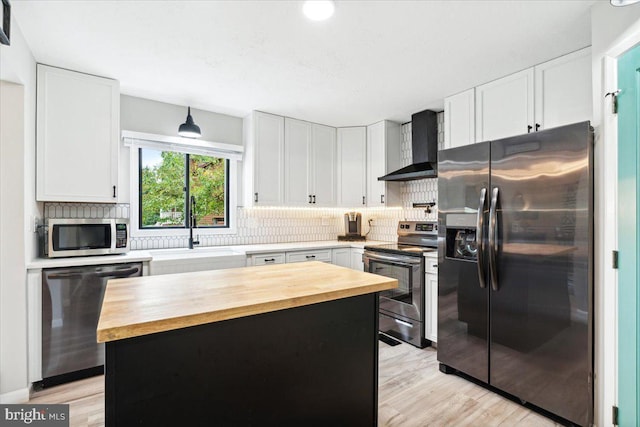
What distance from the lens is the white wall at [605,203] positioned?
1.74 m

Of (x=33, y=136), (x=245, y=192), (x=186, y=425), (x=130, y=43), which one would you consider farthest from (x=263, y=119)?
(x=186, y=425)

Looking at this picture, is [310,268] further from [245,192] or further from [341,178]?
[341,178]

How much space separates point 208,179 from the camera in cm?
384

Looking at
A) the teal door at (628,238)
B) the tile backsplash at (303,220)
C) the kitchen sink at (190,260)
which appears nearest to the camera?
the teal door at (628,238)

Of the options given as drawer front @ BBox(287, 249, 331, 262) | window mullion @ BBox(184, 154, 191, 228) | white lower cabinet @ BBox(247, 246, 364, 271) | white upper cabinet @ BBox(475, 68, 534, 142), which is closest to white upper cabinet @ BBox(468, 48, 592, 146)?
white upper cabinet @ BBox(475, 68, 534, 142)

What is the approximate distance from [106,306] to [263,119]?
9.85 ft

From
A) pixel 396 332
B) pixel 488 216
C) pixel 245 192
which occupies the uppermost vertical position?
pixel 245 192

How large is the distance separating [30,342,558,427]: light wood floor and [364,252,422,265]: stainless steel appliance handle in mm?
933

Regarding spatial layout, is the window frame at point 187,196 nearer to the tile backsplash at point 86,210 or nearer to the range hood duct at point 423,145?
the tile backsplash at point 86,210

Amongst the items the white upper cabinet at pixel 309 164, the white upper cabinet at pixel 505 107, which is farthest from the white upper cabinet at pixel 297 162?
the white upper cabinet at pixel 505 107

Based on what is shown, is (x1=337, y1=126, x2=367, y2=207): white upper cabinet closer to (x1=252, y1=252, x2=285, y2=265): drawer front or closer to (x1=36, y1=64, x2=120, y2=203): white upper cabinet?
(x1=252, y1=252, x2=285, y2=265): drawer front

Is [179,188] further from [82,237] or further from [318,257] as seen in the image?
[318,257]

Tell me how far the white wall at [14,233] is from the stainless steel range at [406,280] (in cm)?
304

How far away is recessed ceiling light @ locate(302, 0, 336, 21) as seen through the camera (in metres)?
1.79
